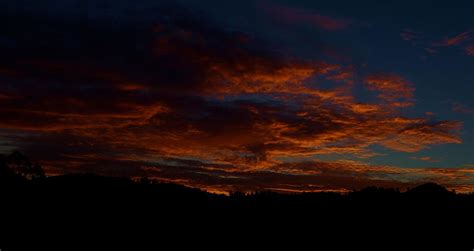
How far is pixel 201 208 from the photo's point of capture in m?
27.8

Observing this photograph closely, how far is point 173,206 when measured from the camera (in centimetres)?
2739

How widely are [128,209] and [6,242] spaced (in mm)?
5644

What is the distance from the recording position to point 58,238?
24234 millimetres

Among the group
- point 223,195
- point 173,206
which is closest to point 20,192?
point 173,206

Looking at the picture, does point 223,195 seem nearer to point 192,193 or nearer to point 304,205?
point 192,193

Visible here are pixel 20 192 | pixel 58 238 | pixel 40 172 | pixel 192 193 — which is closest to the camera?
pixel 58 238

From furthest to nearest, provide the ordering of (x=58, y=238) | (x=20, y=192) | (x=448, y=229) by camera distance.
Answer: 1. (x=20, y=192)
2. (x=448, y=229)
3. (x=58, y=238)

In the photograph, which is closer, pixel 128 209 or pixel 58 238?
pixel 58 238

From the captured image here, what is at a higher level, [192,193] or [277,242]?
[192,193]

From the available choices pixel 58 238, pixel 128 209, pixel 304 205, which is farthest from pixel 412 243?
pixel 58 238

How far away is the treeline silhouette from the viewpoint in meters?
25.5

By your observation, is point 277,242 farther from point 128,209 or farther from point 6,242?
point 6,242

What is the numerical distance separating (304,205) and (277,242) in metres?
4.15

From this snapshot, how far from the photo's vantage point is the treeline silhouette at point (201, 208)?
83.8 feet
